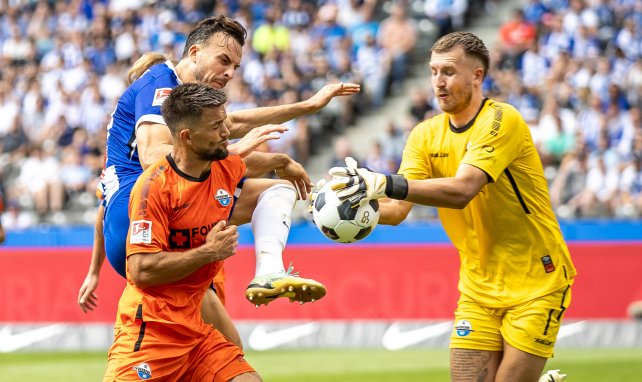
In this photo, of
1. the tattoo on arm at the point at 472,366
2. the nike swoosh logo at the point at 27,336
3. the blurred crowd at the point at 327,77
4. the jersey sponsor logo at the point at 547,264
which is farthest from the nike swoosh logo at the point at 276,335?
the jersey sponsor logo at the point at 547,264

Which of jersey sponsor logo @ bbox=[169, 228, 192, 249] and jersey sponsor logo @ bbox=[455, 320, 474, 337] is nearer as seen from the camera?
jersey sponsor logo @ bbox=[169, 228, 192, 249]

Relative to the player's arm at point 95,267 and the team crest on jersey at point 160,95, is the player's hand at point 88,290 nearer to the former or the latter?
the player's arm at point 95,267

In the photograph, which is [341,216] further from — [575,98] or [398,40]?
[398,40]

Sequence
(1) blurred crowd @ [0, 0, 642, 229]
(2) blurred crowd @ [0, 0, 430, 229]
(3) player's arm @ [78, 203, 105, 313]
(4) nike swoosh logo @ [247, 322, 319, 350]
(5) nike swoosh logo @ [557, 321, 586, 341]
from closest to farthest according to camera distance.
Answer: (3) player's arm @ [78, 203, 105, 313], (5) nike swoosh logo @ [557, 321, 586, 341], (4) nike swoosh logo @ [247, 322, 319, 350], (1) blurred crowd @ [0, 0, 642, 229], (2) blurred crowd @ [0, 0, 430, 229]

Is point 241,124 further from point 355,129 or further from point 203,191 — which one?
point 355,129

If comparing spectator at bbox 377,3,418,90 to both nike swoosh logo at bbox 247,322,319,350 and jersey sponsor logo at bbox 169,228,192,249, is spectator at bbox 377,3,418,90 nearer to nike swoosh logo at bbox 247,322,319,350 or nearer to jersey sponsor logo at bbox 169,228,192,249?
nike swoosh logo at bbox 247,322,319,350

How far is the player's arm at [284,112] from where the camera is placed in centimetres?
766

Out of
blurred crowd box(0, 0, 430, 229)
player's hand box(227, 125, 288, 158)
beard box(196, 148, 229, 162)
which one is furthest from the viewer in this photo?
blurred crowd box(0, 0, 430, 229)

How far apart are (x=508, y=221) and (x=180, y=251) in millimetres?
2086

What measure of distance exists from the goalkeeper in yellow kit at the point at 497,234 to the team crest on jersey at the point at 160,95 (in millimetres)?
1524

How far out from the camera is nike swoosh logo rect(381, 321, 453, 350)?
14.3 m

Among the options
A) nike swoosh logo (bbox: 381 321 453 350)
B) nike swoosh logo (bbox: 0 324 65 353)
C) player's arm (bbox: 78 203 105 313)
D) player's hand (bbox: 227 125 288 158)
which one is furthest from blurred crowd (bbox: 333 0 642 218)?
player's hand (bbox: 227 125 288 158)

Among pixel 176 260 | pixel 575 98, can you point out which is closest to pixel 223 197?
pixel 176 260

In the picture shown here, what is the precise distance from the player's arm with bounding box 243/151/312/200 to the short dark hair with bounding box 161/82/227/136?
883 mm
